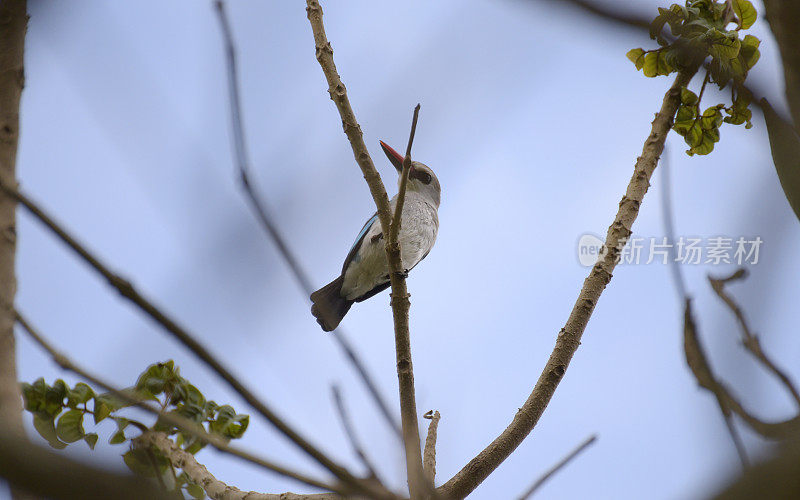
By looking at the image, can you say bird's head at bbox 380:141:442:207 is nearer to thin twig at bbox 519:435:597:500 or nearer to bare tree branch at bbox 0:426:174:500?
thin twig at bbox 519:435:597:500

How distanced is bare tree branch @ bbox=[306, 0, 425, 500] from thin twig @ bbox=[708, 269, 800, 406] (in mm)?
1004

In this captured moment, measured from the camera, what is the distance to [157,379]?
2.65 meters

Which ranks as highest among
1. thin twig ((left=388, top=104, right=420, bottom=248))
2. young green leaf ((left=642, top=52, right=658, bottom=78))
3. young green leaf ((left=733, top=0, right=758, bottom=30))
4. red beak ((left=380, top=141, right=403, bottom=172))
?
red beak ((left=380, top=141, right=403, bottom=172))

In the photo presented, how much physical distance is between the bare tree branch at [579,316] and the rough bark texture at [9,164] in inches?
51.5

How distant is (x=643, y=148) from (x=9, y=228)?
7.46ft

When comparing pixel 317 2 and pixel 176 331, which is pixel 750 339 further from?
pixel 317 2

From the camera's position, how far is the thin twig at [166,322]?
1.07 m

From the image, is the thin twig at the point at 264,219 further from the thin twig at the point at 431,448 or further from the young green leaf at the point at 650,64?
the young green leaf at the point at 650,64

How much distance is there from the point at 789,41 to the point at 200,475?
7.49ft

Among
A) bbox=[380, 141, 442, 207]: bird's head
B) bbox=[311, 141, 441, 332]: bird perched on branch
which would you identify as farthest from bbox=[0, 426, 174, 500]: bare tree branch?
bbox=[380, 141, 442, 207]: bird's head

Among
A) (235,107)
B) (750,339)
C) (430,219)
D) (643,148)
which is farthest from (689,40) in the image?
(430,219)

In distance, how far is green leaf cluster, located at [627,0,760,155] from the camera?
2.64m

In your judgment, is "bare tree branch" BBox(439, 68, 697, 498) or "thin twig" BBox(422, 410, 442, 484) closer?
"bare tree branch" BBox(439, 68, 697, 498)

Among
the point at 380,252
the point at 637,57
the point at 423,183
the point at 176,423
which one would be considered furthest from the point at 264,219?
the point at 423,183
